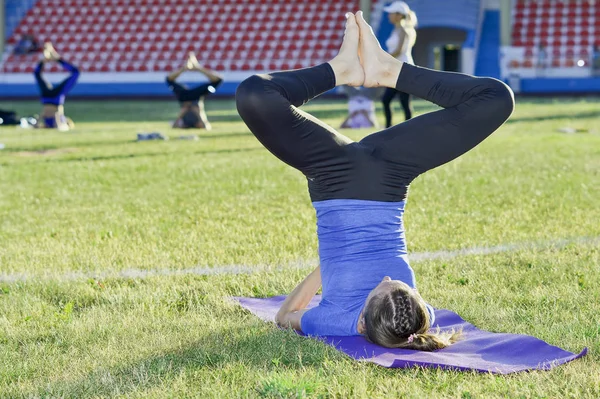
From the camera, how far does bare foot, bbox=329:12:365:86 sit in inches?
159

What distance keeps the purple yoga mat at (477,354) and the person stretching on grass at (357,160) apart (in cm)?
6

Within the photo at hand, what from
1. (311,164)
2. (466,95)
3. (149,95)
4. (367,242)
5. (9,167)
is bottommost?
(149,95)

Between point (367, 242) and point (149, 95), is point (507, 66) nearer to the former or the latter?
point (149, 95)

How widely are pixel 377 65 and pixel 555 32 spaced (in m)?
25.7

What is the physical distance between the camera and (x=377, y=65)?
411cm

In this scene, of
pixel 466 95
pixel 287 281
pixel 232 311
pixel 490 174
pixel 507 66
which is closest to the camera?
pixel 466 95

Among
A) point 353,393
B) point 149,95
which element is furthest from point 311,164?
point 149,95

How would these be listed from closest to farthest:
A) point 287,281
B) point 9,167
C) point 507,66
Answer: point 287,281 < point 9,167 < point 507,66

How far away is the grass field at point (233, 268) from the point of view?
3.33 meters

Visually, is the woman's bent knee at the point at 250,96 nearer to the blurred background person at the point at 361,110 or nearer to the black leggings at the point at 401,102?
the black leggings at the point at 401,102

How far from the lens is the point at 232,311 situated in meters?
4.37

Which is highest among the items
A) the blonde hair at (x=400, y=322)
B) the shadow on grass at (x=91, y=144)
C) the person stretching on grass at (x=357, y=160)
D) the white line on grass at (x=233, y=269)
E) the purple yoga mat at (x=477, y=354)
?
the person stretching on grass at (x=357, y=160)

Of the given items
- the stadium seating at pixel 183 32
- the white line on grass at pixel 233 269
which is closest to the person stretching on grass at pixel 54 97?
the white line on grass at pixel 233 269

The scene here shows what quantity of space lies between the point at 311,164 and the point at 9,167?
24.6 ft
